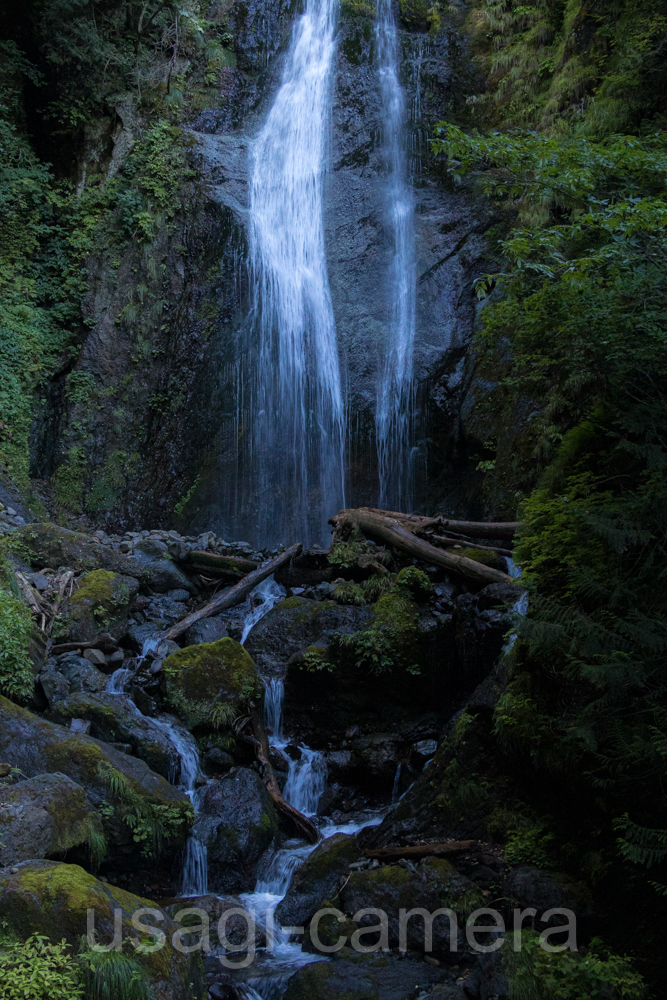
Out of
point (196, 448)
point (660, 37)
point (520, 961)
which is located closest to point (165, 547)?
point (196, 448)

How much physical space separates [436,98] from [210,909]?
15680 millimetres

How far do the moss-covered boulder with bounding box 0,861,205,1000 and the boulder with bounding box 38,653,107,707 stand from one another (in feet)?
8.69

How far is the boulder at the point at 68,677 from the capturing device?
625 cm

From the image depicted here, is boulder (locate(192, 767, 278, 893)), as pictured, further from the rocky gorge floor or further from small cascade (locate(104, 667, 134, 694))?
small cascade (locate(104, 667, 134, 694))

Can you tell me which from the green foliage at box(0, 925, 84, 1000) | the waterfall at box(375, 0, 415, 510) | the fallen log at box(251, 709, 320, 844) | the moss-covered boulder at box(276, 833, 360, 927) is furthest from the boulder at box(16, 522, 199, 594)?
the green foliage at box(0, 925, 84, 1000)

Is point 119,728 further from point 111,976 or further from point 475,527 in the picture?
point 475,527

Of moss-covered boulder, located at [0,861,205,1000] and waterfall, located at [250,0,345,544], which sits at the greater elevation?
waterfall, located at [250,0,345,544]

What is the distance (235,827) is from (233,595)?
363 cm

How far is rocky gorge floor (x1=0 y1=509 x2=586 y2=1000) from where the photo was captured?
3.98 meters

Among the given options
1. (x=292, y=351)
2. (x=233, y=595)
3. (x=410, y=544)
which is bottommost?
(x=233, y=595)

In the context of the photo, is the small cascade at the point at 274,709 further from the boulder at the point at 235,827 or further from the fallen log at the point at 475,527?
the fallen log at the point at 475,527

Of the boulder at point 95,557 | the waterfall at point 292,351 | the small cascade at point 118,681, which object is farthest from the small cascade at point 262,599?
the waterfall at point 292,351

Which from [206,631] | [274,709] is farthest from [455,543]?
[206,631]

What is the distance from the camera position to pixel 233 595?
8812 millimetres
